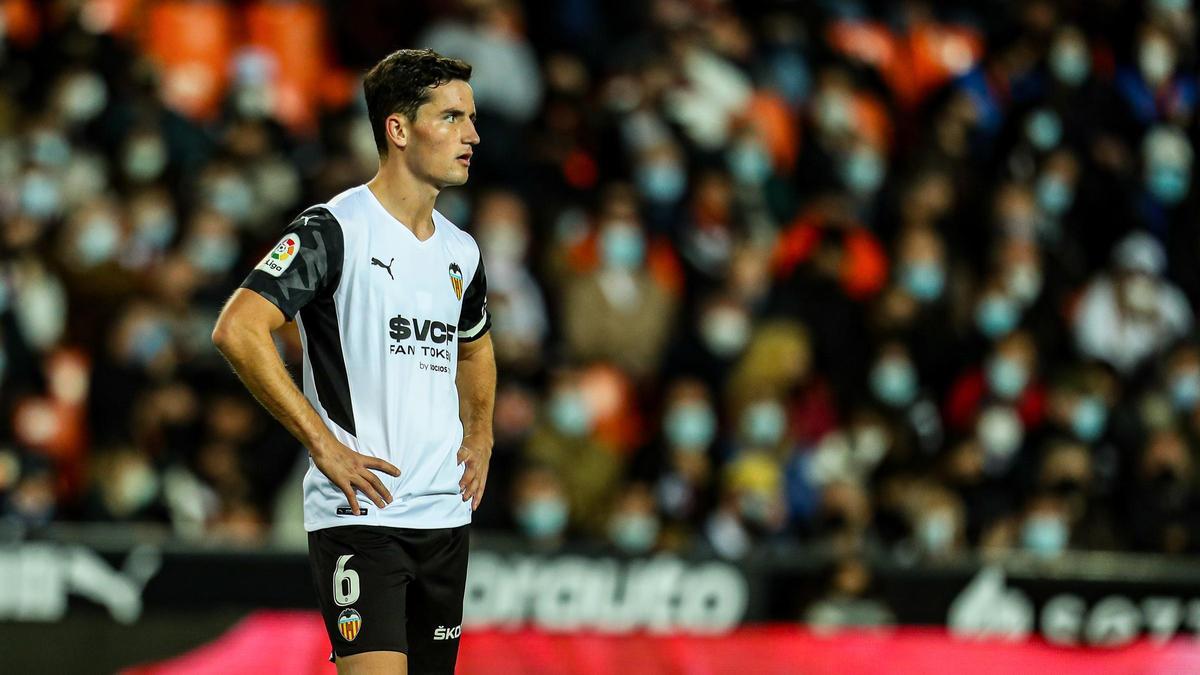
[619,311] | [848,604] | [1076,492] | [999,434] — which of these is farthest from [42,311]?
[1076,492]

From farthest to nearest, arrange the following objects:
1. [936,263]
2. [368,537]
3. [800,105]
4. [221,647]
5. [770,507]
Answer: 1. [800,105]
2. [936,263]
3. [770,507]
4. [221,647]
5. [368,537]

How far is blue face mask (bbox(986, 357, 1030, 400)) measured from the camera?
1430 centimetres

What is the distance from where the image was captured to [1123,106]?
16.9 metres

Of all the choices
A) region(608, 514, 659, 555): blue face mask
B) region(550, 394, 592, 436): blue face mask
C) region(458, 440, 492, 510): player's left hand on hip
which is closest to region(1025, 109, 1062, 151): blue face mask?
region(550, 394, 592, 436): blue face mask

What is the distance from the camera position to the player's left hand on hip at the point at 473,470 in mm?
6066

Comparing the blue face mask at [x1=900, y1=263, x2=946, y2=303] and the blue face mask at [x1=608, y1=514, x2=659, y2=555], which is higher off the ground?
the blue face mask at [x1=900, y1=263, x2=946, y2=303]

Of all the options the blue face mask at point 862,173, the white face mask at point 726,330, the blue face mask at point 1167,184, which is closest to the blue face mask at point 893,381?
the white face mask at point 726,330

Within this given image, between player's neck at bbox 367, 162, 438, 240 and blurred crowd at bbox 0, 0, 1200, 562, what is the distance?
19.6 feet

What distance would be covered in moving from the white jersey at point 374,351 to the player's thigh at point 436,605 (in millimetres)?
105

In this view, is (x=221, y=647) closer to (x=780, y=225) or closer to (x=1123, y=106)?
(x=780, y=225)

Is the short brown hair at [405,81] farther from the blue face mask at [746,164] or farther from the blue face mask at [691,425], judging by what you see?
the blue face mask at [746,164]

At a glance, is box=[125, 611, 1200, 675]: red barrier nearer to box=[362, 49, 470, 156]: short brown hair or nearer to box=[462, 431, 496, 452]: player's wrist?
box=[462, 431, 496, 452]: player's wrist

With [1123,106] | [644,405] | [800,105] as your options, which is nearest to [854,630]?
[644,405]

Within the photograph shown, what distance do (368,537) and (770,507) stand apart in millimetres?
7294
